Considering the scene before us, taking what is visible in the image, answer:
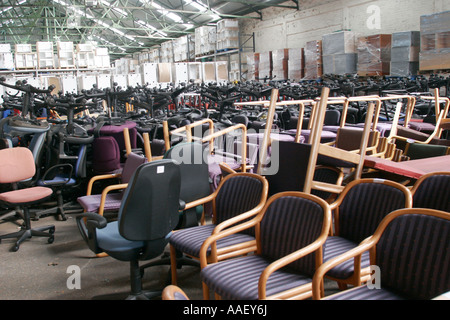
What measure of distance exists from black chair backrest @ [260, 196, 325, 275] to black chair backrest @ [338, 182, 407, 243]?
445 millimetres

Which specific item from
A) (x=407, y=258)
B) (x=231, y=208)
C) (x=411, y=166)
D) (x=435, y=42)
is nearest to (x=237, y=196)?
(x=231, y=208)

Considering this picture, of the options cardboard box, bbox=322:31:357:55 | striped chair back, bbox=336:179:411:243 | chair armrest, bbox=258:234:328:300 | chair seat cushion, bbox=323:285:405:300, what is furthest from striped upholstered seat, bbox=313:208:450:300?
cardboard box, bbox=322:31:357:55

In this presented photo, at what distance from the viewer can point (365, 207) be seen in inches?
88.3

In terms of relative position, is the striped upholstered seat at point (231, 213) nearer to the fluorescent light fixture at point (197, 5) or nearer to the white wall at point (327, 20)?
the white wall at point (327, 20)

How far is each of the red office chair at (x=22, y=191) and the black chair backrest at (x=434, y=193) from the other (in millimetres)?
3065

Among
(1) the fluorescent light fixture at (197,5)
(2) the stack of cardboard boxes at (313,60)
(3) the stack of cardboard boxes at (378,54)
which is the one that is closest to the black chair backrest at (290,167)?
(3) the stack of cardboard boxes at (378,54)

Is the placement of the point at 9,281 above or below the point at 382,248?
below

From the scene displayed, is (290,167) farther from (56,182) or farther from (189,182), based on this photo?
(56,182)

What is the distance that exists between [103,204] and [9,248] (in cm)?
113

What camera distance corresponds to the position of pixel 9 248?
11.6ft

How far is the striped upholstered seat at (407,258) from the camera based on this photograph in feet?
5.13

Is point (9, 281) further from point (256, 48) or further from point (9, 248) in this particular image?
point (256, 48)

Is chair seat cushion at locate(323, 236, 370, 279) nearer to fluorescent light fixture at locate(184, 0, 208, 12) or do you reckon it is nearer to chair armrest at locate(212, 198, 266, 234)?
chair armrest at locate(212, 198, 266, 234)

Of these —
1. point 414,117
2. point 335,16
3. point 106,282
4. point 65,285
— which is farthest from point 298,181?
point 335,16
